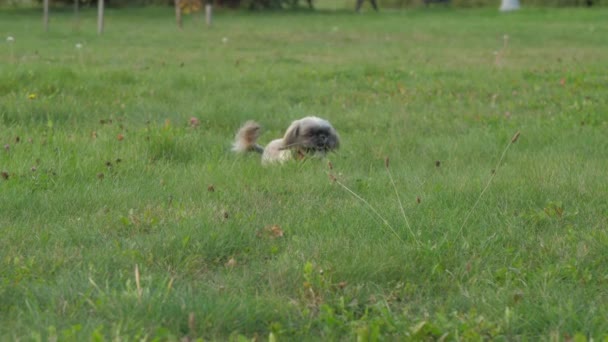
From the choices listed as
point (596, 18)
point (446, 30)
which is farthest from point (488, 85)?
point (596, 18)

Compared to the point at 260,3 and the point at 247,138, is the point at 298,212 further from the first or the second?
the point at 260,3

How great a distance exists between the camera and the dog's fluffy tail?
22.4 feet

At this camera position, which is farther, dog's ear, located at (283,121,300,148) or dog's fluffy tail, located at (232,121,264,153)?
dog's ear, located at (283,121,300,148)

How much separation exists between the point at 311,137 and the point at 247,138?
1.79 ft

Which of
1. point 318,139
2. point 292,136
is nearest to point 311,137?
point 318,139

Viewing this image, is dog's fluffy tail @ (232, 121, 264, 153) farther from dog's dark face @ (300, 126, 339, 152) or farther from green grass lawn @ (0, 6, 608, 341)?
dog's dark face @ (300, 126, 339, 152)

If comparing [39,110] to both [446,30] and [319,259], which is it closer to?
[319,259]

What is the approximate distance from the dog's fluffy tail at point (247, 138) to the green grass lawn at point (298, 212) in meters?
0.18

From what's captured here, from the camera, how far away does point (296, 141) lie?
22.8 feet

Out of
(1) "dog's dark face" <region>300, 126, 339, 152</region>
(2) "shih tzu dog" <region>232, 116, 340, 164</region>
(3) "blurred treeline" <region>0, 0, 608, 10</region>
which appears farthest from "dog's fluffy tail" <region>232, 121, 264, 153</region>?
(3) "blurred treeline" <region>0, 0, 608, 10</region>

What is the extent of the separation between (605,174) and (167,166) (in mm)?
3254

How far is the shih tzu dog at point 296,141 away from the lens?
22.4 ft

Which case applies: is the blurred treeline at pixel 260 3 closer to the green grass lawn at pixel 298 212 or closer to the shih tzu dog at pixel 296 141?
the green grass lawn at pixel 298 212

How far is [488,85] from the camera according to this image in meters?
11.5
